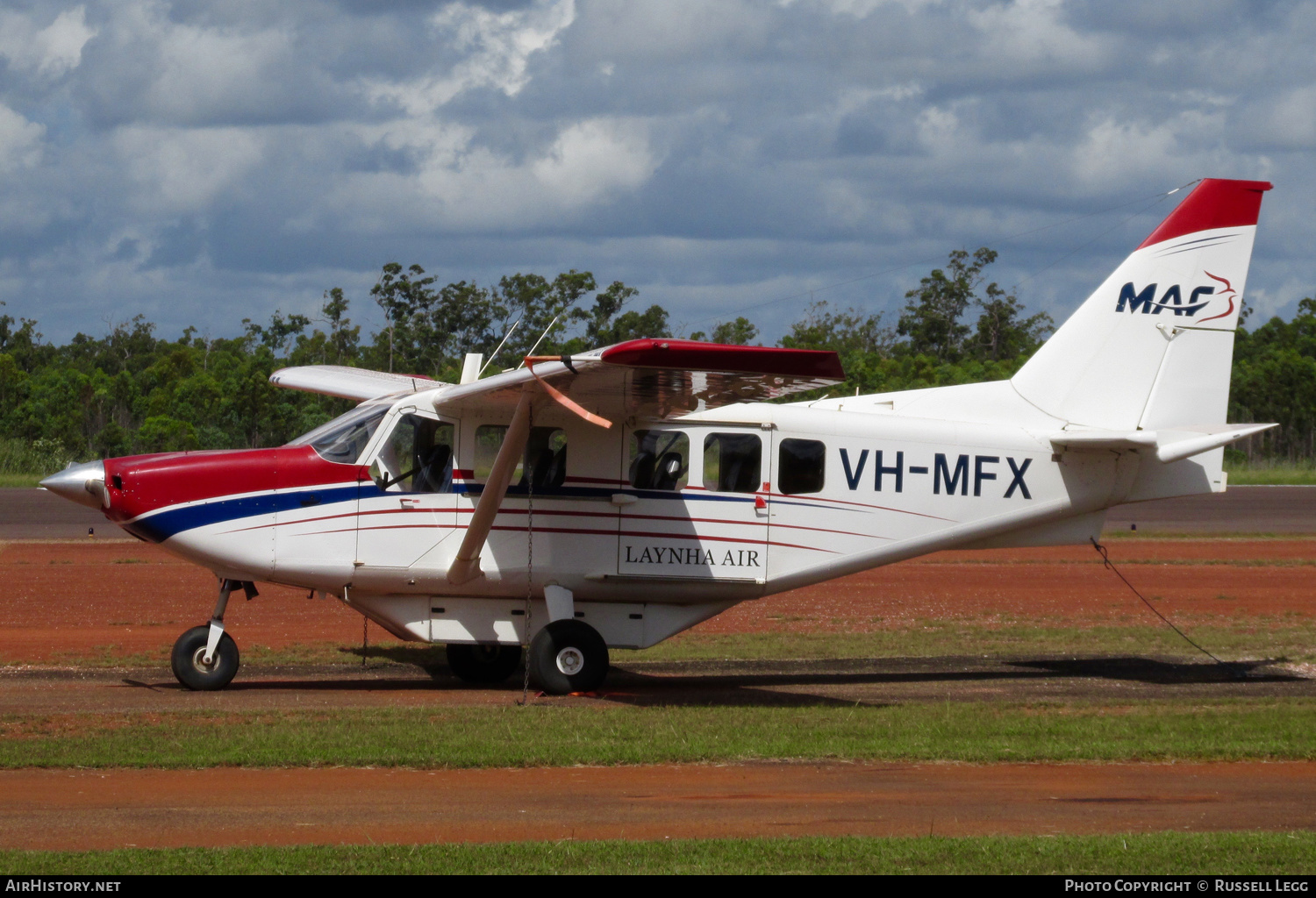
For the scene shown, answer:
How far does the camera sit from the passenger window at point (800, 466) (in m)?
13.3

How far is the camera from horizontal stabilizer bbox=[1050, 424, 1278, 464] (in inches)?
527

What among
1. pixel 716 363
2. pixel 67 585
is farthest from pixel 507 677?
pixel 67 585

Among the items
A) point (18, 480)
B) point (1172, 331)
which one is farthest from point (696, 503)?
point (18, 480)

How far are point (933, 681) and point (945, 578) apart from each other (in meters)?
11.7

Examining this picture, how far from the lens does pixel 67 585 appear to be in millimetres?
22422

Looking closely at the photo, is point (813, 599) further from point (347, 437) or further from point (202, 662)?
point (202, 662)

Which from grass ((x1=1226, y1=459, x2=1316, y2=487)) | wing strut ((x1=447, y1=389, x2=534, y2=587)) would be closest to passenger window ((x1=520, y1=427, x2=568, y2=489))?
wing strut ((x1=447, y1=389, x2=534, y2=587))

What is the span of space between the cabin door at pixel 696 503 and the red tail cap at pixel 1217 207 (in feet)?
16.9

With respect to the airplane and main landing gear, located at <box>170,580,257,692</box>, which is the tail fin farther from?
main landing gear, located at <box>170,580,257,692</box>

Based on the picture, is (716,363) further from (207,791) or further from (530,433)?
(207,791)

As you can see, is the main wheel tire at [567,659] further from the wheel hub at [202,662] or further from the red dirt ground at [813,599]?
the red dirt ground at [813,599]

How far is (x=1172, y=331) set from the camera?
14.2 meters

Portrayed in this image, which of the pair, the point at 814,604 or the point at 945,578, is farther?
the point at 945,578

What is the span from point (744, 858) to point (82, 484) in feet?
24.8
